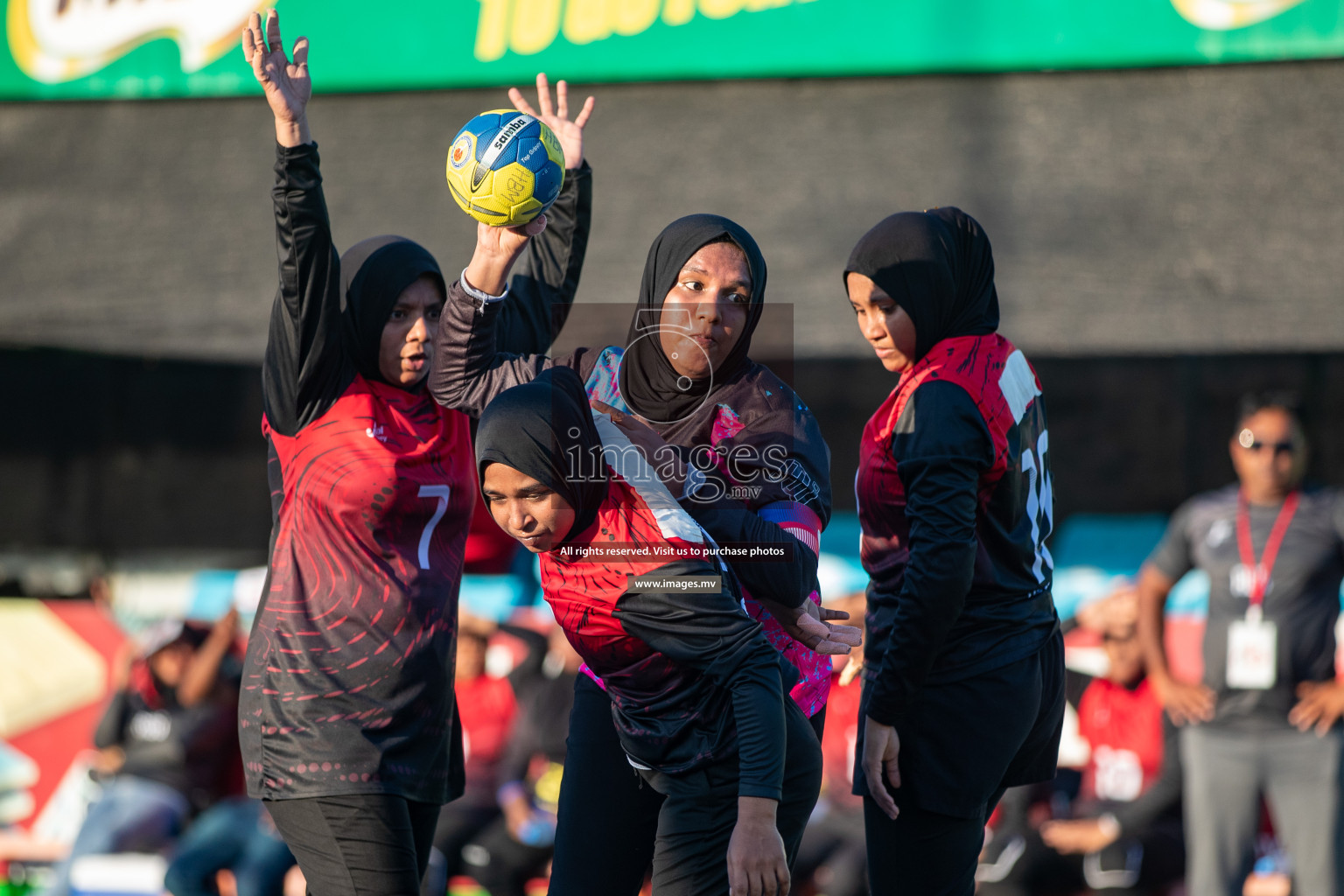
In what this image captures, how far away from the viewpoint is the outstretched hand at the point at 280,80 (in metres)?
2.41

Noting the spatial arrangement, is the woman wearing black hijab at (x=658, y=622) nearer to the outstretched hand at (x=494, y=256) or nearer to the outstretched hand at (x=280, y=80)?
the outstretched hand at (x=494, y=256)

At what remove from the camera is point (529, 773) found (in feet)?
18.7

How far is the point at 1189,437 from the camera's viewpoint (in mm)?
5801

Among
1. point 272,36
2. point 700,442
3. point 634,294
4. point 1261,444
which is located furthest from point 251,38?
point 1261,444

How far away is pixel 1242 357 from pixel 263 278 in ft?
16.1

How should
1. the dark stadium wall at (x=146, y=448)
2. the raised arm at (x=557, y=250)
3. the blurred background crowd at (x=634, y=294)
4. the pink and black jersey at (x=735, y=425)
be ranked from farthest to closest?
the dark stadium wall at (x=146, y=448), the blurred background crowd at (x=634, y=294), the raised arm at (x=557, y=250), the pink and black jersey at (x=735, y=425)

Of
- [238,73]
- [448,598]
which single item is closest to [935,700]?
[448,598]

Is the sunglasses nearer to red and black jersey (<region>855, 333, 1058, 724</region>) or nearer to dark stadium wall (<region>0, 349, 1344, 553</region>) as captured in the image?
dark stadium wall (<region>0, 349, 1344, 553</region>)

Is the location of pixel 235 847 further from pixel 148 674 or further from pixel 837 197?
pixel 837 197

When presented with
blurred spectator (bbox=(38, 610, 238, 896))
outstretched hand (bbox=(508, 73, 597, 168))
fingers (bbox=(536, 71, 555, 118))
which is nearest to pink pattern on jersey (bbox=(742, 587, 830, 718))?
outstretched hand (bbox=(508, 73, 597, 168))

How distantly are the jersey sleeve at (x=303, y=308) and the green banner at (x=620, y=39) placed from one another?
393cm

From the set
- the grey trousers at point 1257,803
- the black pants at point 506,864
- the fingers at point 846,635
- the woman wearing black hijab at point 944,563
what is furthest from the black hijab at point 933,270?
the black pants at point 506,864

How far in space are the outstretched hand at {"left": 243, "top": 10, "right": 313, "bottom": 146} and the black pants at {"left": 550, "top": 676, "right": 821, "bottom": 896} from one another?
1310mm

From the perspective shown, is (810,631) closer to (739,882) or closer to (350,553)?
(739,882)
